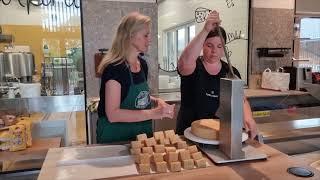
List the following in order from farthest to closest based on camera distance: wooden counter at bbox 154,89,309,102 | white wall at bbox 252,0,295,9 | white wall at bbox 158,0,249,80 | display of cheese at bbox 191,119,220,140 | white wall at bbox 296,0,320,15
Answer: white wall at bbox 296,0,320,15, white wall at bbox 252,0,295,9, white wall at bbox 158,0,249,80, wooden counter at bbox 154,89,309,102, display of cheese at bbox 191,119,220,140

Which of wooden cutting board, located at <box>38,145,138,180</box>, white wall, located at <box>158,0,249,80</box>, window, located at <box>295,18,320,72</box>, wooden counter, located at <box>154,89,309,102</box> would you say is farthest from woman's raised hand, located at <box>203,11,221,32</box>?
window, located at <box>295,18,320,72</box>

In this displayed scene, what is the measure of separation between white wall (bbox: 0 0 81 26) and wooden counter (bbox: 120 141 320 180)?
7.34 feet

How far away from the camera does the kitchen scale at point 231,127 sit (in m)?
1.05

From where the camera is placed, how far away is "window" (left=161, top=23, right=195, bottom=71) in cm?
315

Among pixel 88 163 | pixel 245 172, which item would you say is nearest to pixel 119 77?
pixel 88 163

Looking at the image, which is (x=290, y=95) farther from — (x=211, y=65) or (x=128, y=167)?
(x=128, y=167)

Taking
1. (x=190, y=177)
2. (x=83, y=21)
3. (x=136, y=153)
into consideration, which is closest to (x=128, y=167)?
(x=136, y=153)

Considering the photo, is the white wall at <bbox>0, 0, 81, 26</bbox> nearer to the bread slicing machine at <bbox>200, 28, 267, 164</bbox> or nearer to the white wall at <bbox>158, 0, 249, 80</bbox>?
the white wall at <bbox>158, 0, 249, 80</bbox>

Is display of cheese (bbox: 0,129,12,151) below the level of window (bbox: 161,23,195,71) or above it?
below

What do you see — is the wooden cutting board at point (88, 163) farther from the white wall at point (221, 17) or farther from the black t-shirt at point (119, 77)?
the white wall at point (221, 17)

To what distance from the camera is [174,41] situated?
3.16 meters

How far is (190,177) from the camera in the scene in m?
0.96

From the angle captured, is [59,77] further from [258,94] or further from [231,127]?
[231,127]

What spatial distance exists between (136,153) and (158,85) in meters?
2.00
